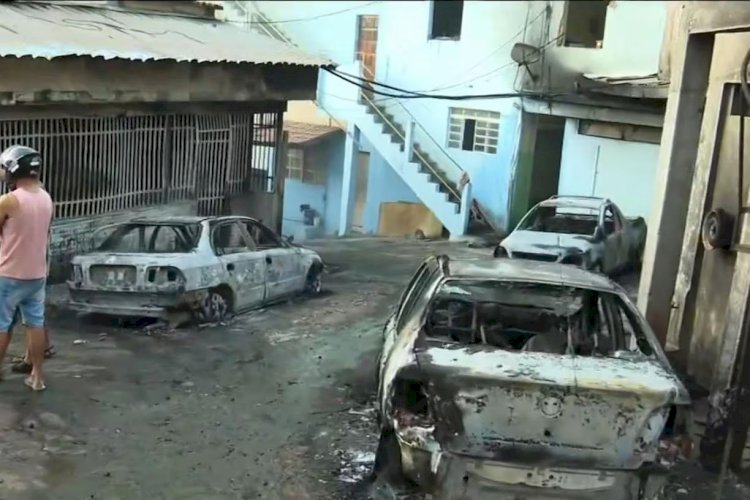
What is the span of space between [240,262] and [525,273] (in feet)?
17.0

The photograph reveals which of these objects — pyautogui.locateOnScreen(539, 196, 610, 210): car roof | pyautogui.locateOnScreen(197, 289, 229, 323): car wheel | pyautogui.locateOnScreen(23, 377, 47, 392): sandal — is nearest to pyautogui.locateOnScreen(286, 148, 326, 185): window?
pyautogui.locateOnScreen(539, 196, 610, 210): car roof

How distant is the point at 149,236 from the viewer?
10.2 meters

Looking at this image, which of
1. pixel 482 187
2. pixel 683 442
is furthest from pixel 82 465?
pixel 482 187

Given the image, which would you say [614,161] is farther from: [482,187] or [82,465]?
[82,465]

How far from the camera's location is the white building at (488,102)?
60.9ft

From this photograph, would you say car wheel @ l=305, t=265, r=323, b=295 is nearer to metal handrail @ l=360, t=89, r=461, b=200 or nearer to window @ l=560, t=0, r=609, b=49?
metal handrail @ l=360, t=89, r=461, b=200

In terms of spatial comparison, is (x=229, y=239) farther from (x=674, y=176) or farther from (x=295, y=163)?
(x=295, y=163)

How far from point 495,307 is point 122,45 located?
7.57 metres

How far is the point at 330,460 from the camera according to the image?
621cm

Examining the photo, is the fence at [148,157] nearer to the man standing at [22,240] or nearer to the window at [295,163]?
the man standing at [22,240]

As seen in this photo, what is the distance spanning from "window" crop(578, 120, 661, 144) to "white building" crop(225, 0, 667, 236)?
0.03 m

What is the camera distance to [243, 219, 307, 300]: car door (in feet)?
36.3

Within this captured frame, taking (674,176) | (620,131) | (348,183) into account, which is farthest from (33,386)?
(348,183)

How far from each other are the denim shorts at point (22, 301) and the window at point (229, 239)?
3.28 metres
